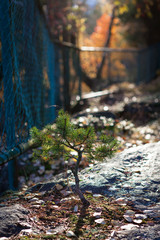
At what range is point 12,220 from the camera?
2221 mm

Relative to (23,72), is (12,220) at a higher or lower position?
lower

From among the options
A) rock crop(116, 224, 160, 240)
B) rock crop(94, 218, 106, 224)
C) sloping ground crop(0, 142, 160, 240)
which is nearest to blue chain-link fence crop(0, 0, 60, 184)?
sloping ground crop(0, 142, 160, 240)

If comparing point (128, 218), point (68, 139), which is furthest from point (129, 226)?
point (68, 139)

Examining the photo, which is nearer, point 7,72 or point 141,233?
point 141,233

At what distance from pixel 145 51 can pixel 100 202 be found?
16.6m

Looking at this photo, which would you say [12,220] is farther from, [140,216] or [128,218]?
[140,216]

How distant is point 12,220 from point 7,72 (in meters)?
1.74

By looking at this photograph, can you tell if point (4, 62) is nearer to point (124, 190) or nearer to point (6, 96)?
point (6, 96)

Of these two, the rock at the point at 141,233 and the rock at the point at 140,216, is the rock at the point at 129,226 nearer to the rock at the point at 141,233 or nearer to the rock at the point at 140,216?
the rock at the point at 141,233

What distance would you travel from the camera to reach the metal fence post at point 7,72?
3.22 meters

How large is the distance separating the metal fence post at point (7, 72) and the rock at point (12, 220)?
99 centimetres

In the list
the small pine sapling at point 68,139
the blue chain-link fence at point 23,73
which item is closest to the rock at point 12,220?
the small pine sapling at point 68,139

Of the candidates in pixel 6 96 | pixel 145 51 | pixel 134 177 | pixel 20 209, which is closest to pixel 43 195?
pixel 20 209

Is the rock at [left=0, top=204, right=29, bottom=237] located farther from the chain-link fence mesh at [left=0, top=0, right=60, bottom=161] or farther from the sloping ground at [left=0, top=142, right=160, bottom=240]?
the chain-link fence mesh at [left=0, top=0, right=60, bottom=161]
